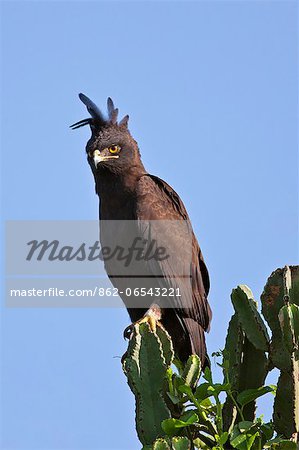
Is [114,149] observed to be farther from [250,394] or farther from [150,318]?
[250,394]

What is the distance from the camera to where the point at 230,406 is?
5027mm

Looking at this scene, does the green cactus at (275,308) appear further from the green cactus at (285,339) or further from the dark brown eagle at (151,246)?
the dark brown eagle at (151,246)

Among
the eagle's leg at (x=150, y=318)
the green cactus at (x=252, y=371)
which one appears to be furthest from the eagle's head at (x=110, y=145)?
the green cactus at (x=252, y=371)

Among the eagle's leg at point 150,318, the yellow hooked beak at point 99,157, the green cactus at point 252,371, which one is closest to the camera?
the green cactus at point 252,371

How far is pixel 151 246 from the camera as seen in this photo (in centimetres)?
738

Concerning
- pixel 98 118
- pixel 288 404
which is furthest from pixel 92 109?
pixel 288 404

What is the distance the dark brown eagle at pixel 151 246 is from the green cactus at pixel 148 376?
64.4 inches

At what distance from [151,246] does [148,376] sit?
2411mm

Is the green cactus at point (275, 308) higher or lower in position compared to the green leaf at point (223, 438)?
higher

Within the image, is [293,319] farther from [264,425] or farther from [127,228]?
[127,228]

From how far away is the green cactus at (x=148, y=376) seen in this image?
494 cm

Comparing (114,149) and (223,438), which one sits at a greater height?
(114,149)

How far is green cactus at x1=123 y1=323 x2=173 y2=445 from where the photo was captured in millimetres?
4941

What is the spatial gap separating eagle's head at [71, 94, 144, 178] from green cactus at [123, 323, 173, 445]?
297cm
